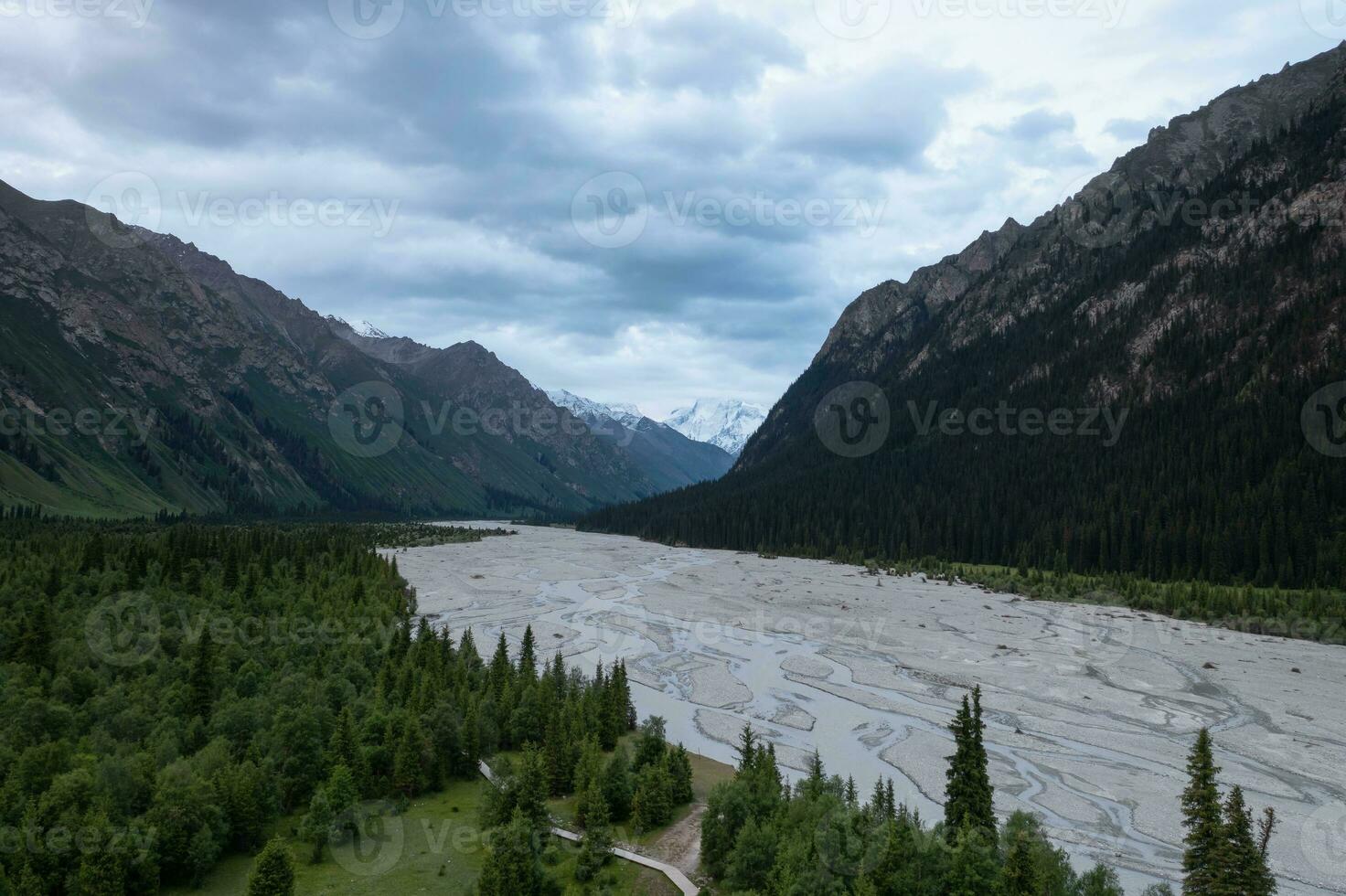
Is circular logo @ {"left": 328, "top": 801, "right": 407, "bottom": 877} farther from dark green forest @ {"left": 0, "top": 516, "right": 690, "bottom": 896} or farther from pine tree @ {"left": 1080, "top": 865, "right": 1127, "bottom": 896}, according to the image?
pine tree @ {"left": 1080, "top": 865, "right": 1127, "bottom": 896}

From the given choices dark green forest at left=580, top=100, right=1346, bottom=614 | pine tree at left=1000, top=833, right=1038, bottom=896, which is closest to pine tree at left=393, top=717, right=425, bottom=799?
pine tree at left=1000, top=833, right=1038, bottom=896

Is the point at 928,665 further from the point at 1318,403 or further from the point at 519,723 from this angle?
the point at 1318,403

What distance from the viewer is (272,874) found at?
26.9 meters

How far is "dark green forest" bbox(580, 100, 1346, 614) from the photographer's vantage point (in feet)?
341

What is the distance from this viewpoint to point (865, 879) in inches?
938

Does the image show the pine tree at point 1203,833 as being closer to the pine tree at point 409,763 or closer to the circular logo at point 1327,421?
the pine tree at point 409,763

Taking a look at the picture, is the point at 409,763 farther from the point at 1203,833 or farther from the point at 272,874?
the point at 1203,833

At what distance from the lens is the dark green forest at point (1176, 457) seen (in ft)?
341

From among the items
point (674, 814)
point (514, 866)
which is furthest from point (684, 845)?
point (514, 866)

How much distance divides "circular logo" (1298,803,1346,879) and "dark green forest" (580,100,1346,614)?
56.8 meters

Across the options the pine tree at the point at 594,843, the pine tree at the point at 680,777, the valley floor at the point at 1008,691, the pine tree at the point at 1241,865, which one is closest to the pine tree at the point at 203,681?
the pine tree at the point at 594,843

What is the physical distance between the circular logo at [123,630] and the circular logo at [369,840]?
25.4m

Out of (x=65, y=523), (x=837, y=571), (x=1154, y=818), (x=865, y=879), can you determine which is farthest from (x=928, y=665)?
(x=65, y=523)

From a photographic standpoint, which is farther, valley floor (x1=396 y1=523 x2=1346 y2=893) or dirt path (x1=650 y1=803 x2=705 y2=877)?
valley floor (x1=396 y1=523 x2=1346 y2=893)
